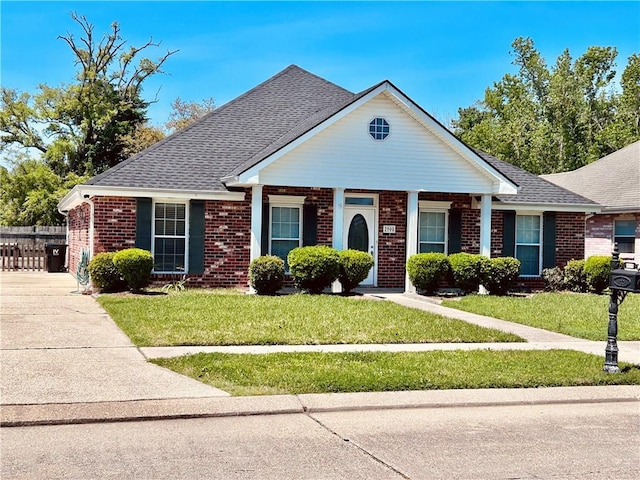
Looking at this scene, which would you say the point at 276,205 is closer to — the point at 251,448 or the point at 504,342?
the point at 504,342

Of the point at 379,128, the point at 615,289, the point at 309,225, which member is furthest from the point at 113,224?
the point at 615,289

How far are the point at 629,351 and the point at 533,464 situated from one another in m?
5.64

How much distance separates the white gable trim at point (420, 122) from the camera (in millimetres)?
→ 16922

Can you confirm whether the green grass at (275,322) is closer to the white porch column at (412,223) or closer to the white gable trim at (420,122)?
the white gable trim at (420,122)

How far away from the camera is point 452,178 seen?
18594 millimetres

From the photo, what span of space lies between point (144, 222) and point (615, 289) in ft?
39.5

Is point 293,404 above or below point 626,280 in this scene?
below

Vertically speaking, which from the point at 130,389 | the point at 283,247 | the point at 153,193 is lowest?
the point at 130,389

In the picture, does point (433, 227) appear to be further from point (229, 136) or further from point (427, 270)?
point (229, 136)

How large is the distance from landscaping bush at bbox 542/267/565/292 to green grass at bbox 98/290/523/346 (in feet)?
22.0

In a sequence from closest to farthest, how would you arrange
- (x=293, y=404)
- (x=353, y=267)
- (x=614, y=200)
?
(x=293, y=404), (x=353, y=267), (x=614, y=200)

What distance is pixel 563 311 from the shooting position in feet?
49.1

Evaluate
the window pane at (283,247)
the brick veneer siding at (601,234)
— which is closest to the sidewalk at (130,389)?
the window pane at (283,247)

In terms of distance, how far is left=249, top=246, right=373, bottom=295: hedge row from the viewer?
54.6ft
